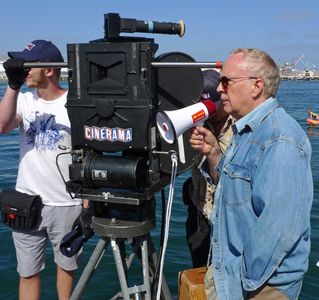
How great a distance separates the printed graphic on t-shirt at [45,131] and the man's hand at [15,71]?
482 mm

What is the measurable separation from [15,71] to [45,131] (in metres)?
0.69

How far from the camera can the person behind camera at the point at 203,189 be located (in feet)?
10.3

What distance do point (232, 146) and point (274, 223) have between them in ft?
1.75

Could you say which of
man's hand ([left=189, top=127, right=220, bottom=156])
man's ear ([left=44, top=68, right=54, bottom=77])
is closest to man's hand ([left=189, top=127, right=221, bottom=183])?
man's hand ([left=189, top=127, right=220, bottom=156])

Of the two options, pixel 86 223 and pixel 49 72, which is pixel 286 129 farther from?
pixel 49 72

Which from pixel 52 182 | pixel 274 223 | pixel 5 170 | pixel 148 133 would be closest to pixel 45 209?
pixel 52 182

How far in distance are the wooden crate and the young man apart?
969 millimetres

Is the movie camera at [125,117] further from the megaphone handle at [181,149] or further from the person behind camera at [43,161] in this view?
the person behind camera at [43,161]

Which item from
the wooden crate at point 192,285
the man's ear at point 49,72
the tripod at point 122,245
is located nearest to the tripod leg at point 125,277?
the tripod at point 122,245

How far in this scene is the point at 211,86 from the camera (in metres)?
3.10

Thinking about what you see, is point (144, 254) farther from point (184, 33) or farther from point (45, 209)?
point (184, 33)

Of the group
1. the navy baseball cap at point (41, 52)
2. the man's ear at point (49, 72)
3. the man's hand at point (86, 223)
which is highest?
the navy baseball cap at point (41, 52)

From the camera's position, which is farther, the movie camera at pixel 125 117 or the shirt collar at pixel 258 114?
the movie camera at pixel 125 117

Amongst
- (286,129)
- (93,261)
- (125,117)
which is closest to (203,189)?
(93,261)
